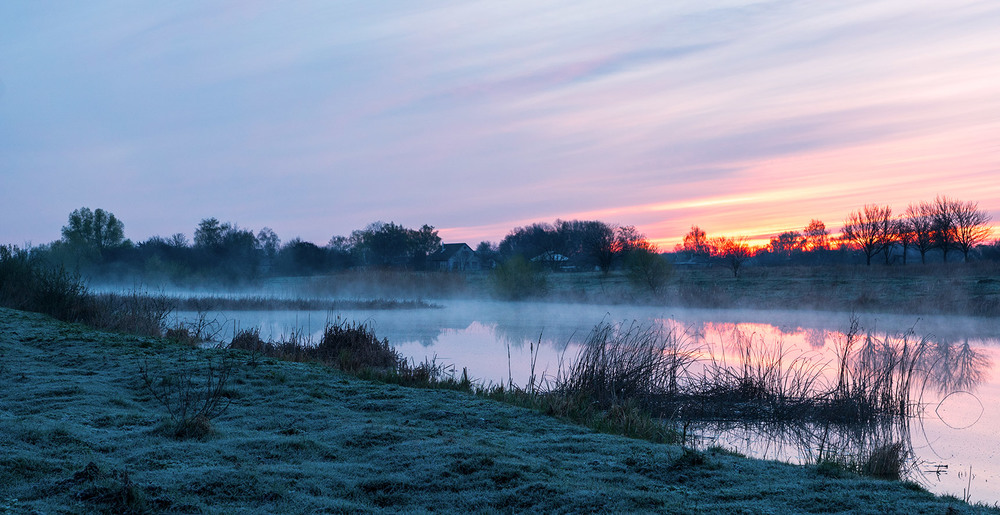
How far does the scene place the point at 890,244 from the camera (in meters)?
50.9

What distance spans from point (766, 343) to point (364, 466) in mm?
14515

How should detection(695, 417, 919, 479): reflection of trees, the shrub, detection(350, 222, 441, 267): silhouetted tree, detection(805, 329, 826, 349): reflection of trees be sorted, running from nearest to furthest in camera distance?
the shrub
detection(695, 417, 919, 479): reflection of trees
detection(805, 329, 826, 349): reflection of trees
detection(350, 222, 441, 267): silhouetted tree

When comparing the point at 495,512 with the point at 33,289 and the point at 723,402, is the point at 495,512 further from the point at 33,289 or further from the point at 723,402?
the point at 33,289

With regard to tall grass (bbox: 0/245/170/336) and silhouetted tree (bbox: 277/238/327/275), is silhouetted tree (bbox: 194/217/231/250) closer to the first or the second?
silhouetted tree (bbox: 277/238/327/275)

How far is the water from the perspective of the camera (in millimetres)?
7344

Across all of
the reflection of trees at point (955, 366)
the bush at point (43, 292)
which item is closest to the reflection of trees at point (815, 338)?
the reflection of trees at point (955, 366)

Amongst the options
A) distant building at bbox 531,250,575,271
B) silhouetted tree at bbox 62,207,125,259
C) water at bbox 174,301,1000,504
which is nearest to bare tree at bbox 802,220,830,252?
distant building at bbox 531,250,575,271

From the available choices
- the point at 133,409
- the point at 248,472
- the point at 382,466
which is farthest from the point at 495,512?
the point at 133,409

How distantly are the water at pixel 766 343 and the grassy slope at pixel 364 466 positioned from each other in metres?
2.25

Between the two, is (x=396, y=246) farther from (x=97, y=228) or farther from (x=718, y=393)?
(x=718, y=393)

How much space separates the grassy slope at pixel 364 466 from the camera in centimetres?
372

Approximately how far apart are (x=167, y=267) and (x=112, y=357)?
37.7m

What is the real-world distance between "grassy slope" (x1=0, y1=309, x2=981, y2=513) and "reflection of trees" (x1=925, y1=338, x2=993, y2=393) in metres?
8.45

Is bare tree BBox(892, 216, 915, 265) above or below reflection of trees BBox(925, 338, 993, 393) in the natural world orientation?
above
